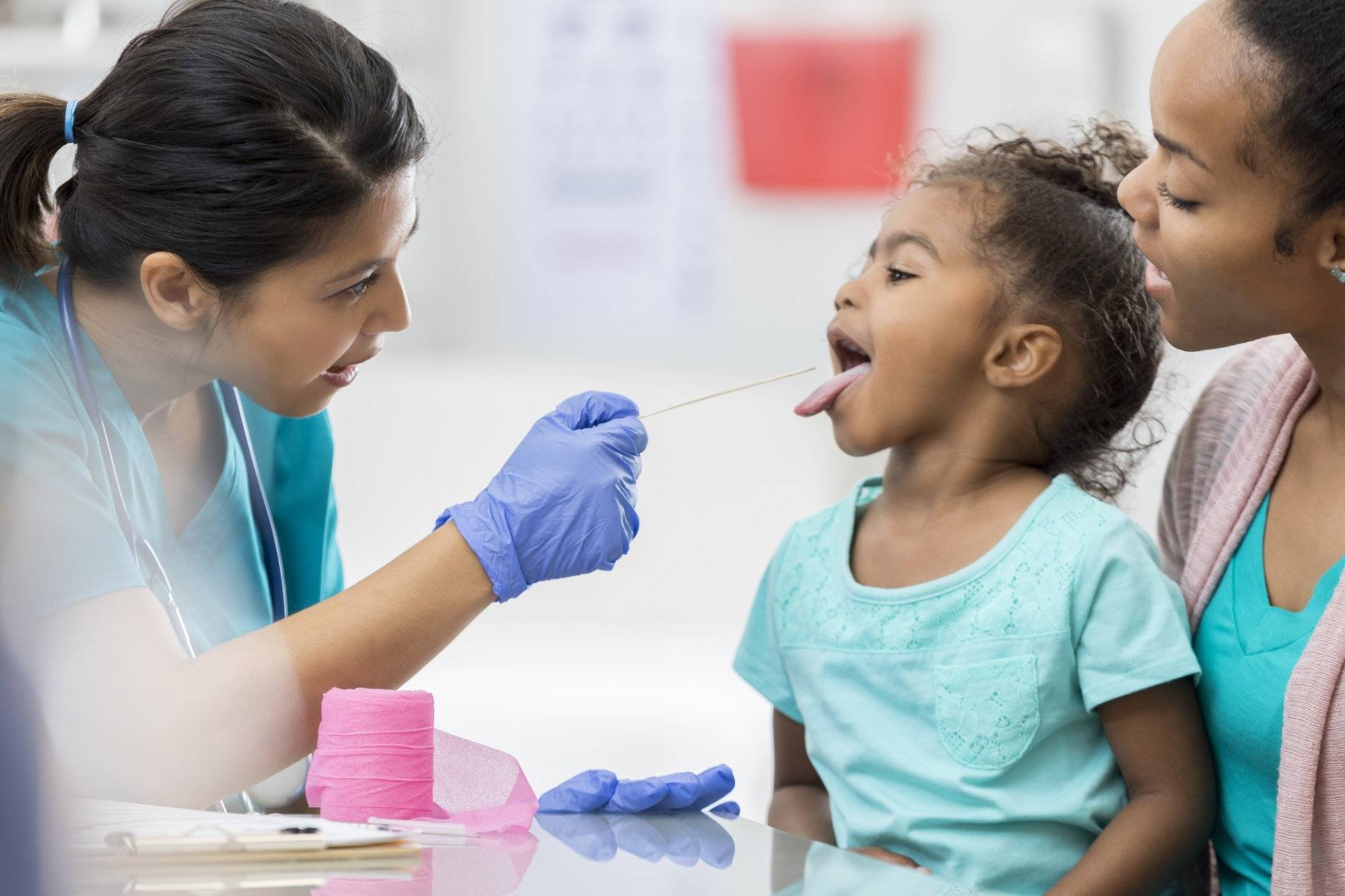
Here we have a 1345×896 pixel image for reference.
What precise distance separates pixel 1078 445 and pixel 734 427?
2.08 meters

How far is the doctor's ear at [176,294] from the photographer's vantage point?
120cm

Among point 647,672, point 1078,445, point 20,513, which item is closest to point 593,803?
point 20,513

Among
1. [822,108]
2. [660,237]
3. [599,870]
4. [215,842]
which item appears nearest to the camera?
[215,842]

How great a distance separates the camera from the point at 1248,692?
1130 mm

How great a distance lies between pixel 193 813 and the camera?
87cm

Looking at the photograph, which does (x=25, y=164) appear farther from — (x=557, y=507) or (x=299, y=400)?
(x=557, y=507)

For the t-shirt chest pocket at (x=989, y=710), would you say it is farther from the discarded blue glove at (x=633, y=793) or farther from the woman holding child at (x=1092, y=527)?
the discarded blue glove at (x=633, y=793)

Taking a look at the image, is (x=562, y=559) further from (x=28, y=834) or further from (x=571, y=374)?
(x=571, y=374)

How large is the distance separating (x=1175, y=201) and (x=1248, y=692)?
0.43 meters

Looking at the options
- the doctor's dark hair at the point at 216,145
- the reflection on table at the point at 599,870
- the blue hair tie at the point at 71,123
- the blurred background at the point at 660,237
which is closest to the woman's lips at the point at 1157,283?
the reflection on table at the point at 599,870

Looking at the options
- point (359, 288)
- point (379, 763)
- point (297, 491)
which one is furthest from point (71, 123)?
point (379, 763)

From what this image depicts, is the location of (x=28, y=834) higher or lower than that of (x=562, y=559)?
higher

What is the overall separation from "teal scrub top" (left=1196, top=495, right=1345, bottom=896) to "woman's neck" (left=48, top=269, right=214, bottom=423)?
3.28 ft

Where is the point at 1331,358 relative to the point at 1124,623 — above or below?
above
